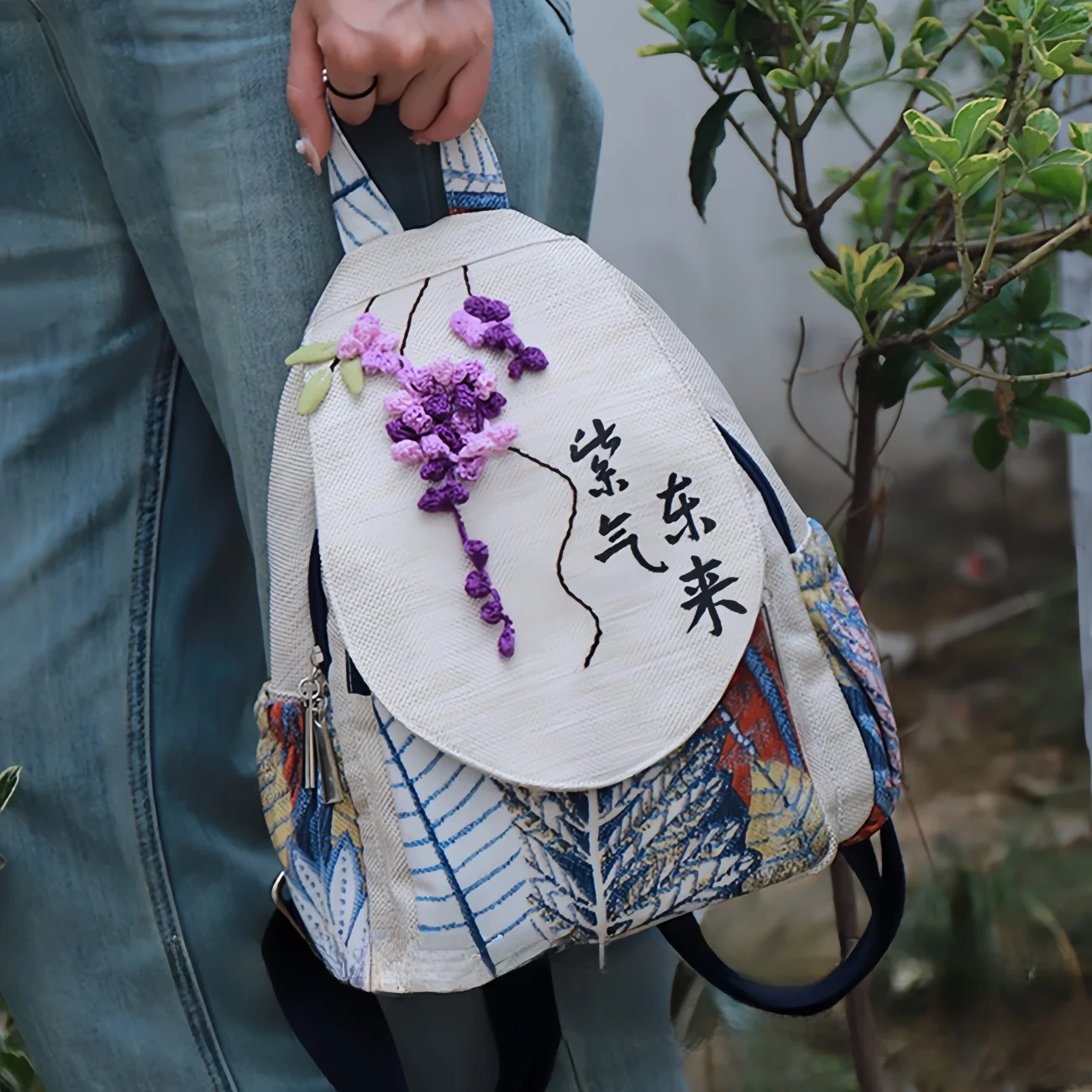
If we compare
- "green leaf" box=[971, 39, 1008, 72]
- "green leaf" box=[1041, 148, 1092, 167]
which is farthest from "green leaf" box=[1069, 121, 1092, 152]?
"green leaf" box=[971, 39, 1008, 72]

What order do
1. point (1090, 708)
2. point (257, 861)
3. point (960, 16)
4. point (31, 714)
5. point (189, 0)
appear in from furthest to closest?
point (960, 16) → point (1090, 708) → point (257, 861) → point (31, 714) → point (189, 0)

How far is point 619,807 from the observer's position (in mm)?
544

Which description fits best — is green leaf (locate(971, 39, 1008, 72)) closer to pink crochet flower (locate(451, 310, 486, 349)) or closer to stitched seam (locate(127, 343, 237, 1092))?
pink crochet flower (locate(451, 310, 486, 349))

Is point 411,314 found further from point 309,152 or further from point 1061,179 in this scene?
point 1061,179

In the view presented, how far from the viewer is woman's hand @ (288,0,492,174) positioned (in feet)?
1.65

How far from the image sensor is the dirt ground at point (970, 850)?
107cm

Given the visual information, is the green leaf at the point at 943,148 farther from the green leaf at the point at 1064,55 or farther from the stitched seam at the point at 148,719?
the stitched seam at the point at 148,719

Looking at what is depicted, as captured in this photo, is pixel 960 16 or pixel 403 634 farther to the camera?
pixel 960 16

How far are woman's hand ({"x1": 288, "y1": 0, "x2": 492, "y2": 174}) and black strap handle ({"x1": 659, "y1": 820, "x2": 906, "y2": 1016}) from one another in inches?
16.3

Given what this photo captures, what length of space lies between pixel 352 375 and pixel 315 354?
0.02 metres

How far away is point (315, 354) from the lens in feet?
1.79

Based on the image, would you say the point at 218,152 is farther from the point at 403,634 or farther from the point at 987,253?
the point at 987,253

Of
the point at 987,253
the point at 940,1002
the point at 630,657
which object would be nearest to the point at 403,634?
the point at 630,657

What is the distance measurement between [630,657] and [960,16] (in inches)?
30.5
